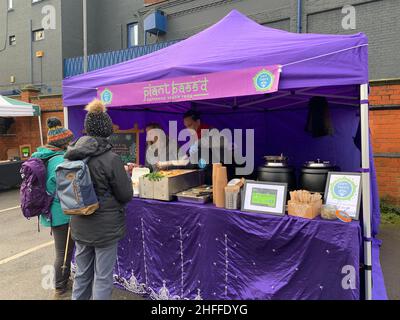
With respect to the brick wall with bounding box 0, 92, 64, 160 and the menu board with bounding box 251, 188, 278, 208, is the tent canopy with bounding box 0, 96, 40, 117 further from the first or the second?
the menu board with bounding box 251, 188, 278, 208

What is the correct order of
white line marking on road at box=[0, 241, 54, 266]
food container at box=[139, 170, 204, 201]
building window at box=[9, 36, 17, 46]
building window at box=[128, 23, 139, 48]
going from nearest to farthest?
food container at box=[139, 170, 204, 201], white line marking on road at box=[0, 241, 54, 266], building window at box=[128, 23, 139, 48], building window at box=[9, 36, 17, 46]

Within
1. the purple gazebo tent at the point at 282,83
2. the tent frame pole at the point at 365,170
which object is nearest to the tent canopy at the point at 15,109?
the purple gazebo tent at the point at 282,83

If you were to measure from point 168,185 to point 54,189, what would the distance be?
1079 mm

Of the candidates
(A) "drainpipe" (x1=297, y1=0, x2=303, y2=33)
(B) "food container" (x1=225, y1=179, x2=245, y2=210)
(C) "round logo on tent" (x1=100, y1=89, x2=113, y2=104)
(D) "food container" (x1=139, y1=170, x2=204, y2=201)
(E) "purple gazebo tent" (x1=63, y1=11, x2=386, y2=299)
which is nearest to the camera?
(E) "purple gazebo tent" (x1=63, y1=11, x2=386, y2=299)

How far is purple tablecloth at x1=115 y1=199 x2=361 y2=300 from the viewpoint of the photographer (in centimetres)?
234

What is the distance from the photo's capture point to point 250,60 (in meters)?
2.66

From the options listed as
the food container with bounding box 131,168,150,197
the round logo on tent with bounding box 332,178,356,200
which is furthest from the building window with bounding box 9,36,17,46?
the round logo on tent with bounding box 332,178,356,200

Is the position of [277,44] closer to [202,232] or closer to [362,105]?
[362,105]

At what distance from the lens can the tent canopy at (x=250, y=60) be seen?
230 centimetres

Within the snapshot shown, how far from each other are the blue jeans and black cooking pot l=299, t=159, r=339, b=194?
1.68m

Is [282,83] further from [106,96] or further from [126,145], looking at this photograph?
[126,145]

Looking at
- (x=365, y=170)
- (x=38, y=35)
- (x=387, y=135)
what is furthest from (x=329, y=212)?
(x=38, y=35)

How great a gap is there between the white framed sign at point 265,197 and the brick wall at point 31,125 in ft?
30.0

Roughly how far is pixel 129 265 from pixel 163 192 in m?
0.92
